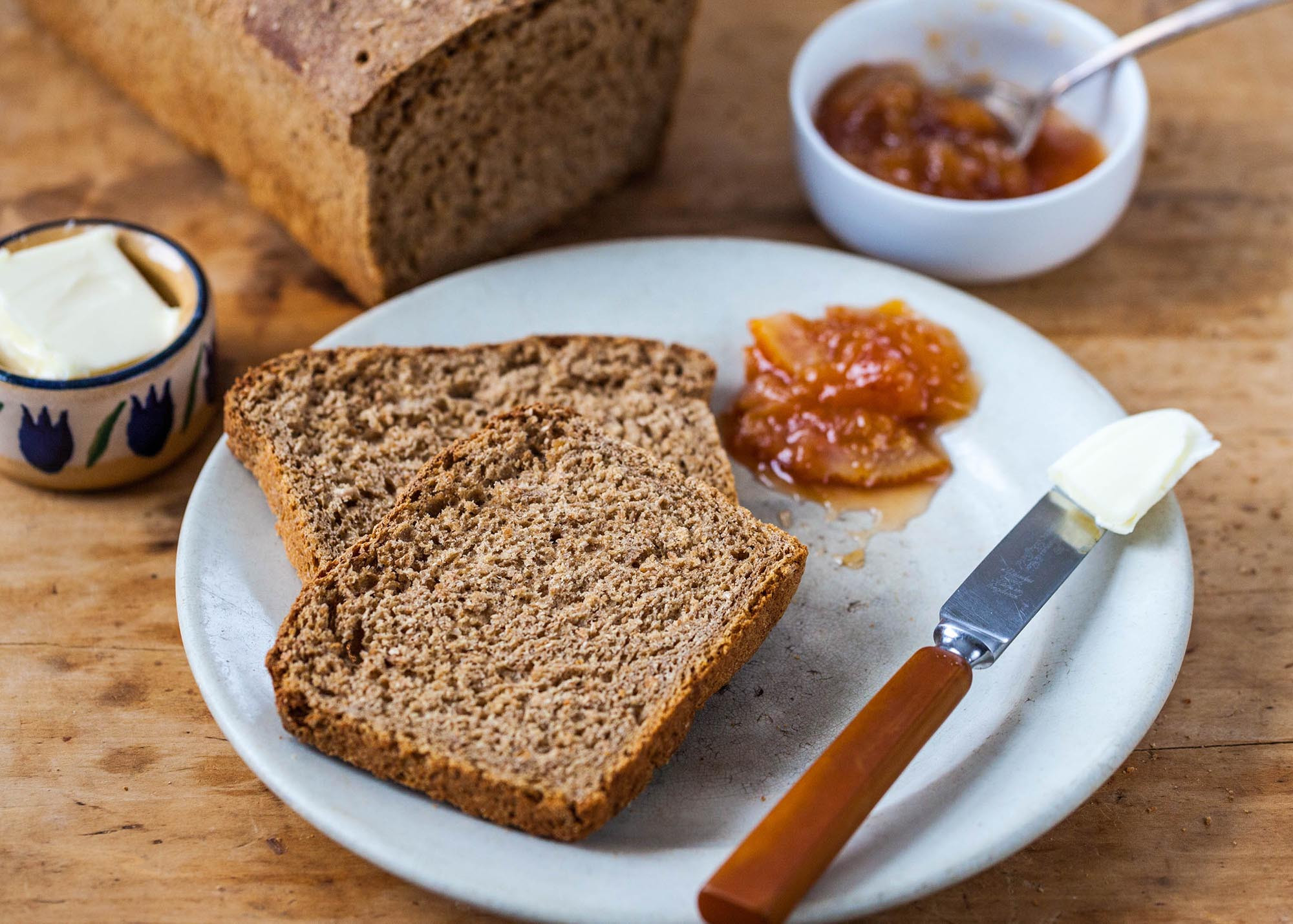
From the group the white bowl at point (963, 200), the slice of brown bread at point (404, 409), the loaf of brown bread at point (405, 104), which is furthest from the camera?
the white bowl at point (963, 200)

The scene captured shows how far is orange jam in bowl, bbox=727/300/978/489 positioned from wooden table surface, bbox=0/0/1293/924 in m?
0.59

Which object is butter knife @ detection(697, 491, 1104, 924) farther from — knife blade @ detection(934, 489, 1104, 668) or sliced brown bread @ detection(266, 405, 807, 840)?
sliced brown bread @ detection(266, 405, 807, 840)

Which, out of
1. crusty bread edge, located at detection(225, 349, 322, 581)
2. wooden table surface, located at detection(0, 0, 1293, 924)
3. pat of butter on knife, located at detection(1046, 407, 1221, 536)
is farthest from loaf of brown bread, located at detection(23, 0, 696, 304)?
pat of butter on knife, located at detection(1046, 407, 1221, 536)

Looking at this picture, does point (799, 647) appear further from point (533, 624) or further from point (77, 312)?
point (77, 312)

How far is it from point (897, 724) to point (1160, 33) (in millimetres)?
2283

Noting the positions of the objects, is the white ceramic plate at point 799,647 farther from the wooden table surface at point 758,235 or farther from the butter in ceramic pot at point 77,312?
the butter in ceramic pot at point 77,312

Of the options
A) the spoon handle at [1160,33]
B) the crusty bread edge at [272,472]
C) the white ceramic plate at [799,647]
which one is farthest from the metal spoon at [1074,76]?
the crusty bread edge at [272,472]

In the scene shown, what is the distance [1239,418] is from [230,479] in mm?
2462

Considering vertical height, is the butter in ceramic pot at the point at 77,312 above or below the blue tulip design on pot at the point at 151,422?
above

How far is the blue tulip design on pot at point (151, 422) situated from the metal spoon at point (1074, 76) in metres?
2.39

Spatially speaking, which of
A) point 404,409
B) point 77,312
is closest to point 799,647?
point 404,409

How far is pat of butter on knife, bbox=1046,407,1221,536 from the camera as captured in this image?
2393 millimetres

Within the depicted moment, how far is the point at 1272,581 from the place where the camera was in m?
2.65

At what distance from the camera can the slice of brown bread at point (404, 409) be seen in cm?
238
